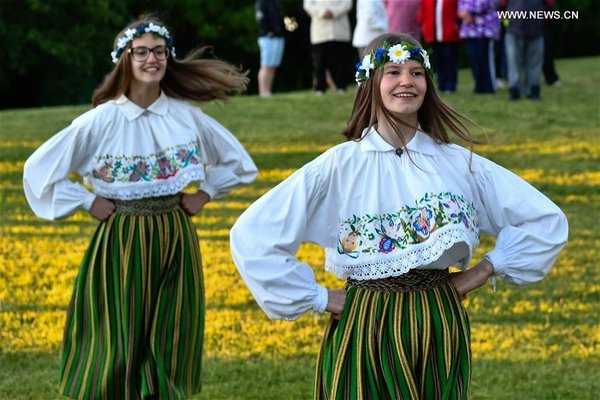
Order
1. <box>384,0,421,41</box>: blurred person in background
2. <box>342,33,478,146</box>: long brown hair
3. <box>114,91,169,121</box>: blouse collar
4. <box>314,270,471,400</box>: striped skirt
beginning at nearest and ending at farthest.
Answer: <box>314,270,471,400</box>: striped skirt
<box>342,33,478,146</box>: long brown hair
<box>114,91,169,121</box>: blouse collar
<box>384,0,421,41</box>: blurred person in background

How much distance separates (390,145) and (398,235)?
1.02ft

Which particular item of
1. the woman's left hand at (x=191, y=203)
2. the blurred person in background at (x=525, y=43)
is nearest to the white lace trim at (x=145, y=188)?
the woman's left hand at (x=191, y=203)

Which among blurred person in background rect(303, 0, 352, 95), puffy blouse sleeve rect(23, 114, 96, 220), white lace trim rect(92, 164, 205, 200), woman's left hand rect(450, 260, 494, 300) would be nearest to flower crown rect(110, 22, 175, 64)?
puffy blouse sleeve rect(23, 114, 96, 220)

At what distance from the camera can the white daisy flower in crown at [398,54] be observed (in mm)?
4074

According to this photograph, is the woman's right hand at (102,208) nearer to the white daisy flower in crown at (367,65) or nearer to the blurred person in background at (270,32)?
the white daisy flower in crown at (367,65)

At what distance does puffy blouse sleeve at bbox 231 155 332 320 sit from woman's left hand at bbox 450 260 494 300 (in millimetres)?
471

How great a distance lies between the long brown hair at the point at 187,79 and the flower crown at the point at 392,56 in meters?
2.13

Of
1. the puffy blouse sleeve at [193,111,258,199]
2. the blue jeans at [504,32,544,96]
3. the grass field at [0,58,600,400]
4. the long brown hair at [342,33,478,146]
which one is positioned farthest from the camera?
the blue jeans at [504,32,544,96]

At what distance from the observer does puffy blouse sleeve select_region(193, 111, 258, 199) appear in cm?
625

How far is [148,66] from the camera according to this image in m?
5.92

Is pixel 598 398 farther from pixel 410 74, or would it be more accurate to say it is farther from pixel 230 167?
pixel 410 74

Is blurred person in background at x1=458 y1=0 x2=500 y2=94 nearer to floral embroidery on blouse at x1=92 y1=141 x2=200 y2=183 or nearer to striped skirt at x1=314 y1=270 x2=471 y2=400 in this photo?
floral embroidery on blouse at x1=92 y1=141 x2=200 y2=183

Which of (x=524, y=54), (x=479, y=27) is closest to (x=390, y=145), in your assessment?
(x=479, y=27)

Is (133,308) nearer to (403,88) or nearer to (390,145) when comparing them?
(390,145)
